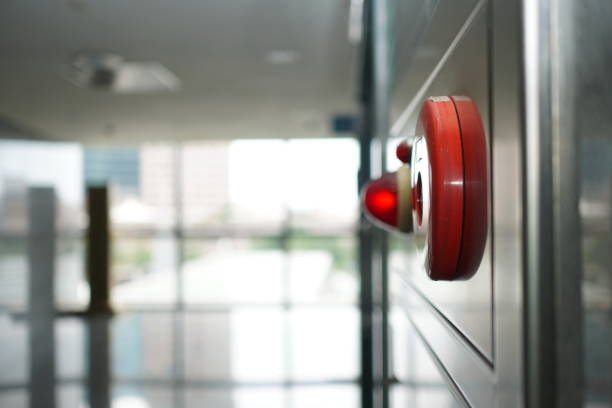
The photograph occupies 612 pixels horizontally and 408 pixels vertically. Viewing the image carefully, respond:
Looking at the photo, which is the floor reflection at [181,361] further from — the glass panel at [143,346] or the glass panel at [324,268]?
the glass panel at [324,268]

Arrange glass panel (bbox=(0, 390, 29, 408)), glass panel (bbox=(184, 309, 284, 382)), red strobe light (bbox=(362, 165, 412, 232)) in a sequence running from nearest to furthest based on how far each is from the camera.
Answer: red strobe light (bbox=(362, 165, 412, 232)) → glass panel (bbox=(0, 390, 29, 408)) → glass panel (bbox=(184, 309, 284, 382))

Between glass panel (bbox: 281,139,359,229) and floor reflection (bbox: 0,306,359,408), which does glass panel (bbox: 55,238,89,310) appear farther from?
glass panel (bbox: 281,139,359,229)

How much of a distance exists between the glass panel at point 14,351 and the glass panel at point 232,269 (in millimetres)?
2927

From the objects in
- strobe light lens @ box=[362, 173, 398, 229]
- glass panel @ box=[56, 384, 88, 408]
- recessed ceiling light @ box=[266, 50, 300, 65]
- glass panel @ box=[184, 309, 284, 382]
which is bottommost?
glass panel @ box=[184, 309, 284, 382]

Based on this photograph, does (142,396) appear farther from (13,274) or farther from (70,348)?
(13,274)

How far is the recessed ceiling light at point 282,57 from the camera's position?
16.6ft

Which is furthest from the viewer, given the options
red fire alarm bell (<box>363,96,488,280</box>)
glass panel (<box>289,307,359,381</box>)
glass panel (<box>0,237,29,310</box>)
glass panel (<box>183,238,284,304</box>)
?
glass panel (<box>183,238,284,304</box>)

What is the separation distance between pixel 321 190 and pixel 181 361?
14.2 ft

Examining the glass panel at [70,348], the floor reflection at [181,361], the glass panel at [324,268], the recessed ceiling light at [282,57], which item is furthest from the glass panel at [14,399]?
the glass panel at [324,268]

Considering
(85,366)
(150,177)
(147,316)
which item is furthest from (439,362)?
(150,177)

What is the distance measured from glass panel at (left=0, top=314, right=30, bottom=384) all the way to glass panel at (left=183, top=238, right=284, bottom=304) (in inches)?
115

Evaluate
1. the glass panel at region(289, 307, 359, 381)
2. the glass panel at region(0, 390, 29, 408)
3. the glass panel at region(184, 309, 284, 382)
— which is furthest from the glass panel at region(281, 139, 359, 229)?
the glass panel at region(0, 390, 29, 408)

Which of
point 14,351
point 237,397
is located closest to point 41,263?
point 14,351

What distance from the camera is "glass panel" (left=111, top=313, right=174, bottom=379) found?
501 cm
